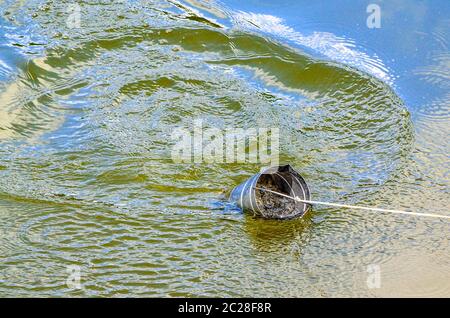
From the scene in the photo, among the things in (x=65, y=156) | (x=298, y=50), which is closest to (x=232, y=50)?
(x=298, y=50)

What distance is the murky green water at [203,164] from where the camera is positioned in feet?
13.3

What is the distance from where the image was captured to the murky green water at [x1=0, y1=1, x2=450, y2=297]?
159 inches

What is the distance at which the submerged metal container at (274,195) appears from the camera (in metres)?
4.45

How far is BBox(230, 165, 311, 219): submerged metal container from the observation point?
4445 mm

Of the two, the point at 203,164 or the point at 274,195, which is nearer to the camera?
the point at 274,195

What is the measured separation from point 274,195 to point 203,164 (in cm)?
78

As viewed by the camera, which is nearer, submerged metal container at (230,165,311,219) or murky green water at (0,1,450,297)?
Answer: murky green water at (0,1,450,297)

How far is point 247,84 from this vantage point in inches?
251

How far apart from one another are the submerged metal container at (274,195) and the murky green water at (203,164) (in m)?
0.08

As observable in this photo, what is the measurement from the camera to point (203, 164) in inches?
206

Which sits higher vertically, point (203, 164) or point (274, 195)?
point (203, 164)

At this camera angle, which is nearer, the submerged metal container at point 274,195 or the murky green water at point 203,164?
the murky green water at point 203,164

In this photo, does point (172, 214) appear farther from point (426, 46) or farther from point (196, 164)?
point (426, 46)

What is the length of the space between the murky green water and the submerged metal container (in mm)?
76
